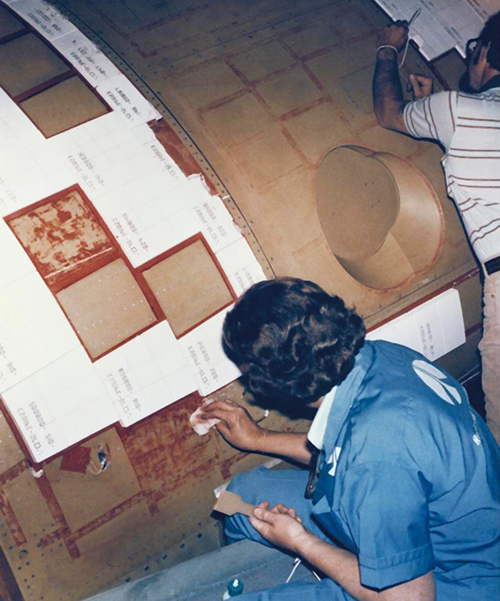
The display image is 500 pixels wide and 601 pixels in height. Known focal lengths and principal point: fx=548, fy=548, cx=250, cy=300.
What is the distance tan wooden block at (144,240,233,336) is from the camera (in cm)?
200

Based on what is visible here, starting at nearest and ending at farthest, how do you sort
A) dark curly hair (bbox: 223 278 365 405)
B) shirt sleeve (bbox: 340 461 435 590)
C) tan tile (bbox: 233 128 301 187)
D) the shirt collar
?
shirt sleeve (bbox: 340 461 435 590) → dark curly hair (bbox: 223 278 365 405) → the shirt collar → tan tile (bbox: 233 128 301 187)

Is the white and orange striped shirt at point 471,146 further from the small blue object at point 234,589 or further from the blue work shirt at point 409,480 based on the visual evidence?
the small blue object at point 234,589

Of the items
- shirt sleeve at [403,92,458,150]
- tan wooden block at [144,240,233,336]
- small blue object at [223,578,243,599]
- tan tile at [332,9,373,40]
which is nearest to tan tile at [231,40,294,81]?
tan tile at [332,9,373,40]

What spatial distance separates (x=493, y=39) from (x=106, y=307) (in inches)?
85.9

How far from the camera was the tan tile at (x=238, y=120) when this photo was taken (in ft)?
7.43

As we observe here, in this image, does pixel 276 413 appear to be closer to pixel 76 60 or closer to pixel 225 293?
pixel 225 293

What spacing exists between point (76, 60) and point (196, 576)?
6.82ft

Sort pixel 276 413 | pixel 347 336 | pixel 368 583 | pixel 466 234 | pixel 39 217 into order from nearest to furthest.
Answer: pixel 368 583 → pixel 347 336 → pixel 39 217 → pixel 276 413 → pixel 466 234

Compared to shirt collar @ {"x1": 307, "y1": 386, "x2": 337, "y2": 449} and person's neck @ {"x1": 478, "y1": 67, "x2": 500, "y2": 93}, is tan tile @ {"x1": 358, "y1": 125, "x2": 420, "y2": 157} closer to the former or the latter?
person's neck @ {"x1": 478, "y1": 67, "x2": 500, "y2": 93}

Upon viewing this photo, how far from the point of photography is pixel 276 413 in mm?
2246

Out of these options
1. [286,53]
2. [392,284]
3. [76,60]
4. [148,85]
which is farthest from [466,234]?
[76,60]

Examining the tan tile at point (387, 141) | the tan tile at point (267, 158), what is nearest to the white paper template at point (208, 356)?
the tan tile at point (267, 158)

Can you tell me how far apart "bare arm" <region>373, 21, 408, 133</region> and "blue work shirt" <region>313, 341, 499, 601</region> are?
123 cm

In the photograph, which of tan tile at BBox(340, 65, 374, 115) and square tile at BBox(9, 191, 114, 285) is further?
tan tile at BBox(340, 65, 374, 115)
